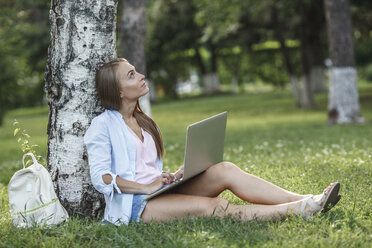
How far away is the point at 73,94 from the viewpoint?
4.31 meters

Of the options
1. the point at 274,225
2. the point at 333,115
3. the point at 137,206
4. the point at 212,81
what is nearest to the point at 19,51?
the point at 333,115

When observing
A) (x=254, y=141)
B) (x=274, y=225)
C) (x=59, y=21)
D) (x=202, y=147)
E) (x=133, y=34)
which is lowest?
(x=254, y=141)

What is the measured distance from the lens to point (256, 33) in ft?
83.6

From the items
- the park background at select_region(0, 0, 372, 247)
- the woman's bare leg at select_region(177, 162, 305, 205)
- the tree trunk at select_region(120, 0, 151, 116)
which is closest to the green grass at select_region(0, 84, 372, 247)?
the park background at select_region(0, 0, 372, 247)

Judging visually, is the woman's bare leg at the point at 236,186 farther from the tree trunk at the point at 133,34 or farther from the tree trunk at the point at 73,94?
the tree trunk at the point at 133,34

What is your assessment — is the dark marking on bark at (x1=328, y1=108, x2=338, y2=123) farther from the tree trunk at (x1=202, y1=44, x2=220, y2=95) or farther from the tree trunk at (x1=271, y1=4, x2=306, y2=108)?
the tree trunk at (x1=202, y1=44, x2=220, y2=95)

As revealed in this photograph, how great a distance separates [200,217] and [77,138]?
1291 millimetres

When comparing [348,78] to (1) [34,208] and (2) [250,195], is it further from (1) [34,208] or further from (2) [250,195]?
(1) [34,208]

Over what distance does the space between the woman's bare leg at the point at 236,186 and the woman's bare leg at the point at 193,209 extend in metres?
0.14

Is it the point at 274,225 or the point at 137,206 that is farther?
the point at 137,206

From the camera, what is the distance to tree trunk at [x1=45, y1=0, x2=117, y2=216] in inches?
170

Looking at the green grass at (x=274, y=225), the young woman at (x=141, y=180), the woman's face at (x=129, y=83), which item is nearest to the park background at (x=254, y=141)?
the green grass at (x=274, y=225)

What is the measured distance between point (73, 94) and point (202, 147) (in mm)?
1247

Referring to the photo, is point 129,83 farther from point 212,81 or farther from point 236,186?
point 212,81
